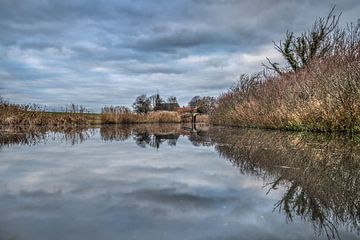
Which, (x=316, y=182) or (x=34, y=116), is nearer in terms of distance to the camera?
(x=316, y=182)

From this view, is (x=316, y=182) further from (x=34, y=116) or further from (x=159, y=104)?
(x=159, y=104)

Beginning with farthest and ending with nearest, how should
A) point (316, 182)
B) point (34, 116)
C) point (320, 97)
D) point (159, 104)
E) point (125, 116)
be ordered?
point (159, 104), point (125, 116), point (34, 116), point (320, 97), point (316, 182)

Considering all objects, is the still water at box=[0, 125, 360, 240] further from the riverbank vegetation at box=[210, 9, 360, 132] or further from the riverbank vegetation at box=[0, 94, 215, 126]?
the riverbank vegetation at box=[0, 94, 215, 126]

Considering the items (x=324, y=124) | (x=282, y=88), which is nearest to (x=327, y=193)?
(x=324, y=124)

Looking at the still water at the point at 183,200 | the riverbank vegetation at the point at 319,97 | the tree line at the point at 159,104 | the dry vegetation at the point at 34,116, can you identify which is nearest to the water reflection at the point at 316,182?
the still water at the point at 183,200

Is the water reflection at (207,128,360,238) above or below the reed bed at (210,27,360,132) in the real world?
below

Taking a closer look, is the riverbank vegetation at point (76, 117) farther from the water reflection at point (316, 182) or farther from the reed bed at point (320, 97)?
the water reflection at point (316, 182)

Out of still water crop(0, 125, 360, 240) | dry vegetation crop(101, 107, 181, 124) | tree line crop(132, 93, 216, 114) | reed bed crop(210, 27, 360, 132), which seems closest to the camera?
still water crop(0, 125, 360, 240)

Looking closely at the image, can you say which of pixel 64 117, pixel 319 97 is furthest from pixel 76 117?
pixel 319 97

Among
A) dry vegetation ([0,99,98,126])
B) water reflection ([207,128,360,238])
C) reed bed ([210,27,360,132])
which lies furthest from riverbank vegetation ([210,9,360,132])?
dry vegetation ([0,99,98,126])

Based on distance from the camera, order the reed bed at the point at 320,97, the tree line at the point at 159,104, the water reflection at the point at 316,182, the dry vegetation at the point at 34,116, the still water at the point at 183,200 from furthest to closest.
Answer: the tree line at the point at 159,104 → the dry vegetation at the point at 34,116 → the reed bed at the point at 320,97 → the water reflection at the point at 316,182 → the still water at the point at 183,200

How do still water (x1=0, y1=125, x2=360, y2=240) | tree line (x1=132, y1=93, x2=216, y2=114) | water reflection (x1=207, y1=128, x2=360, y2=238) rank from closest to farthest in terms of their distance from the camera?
still water (x1=0, y1=125, x2=360, y2=240), water reflection (x1=207, y1=128, x2=360, y2=238), tree line (x1=132, y1=93, x2=216, y2=114)

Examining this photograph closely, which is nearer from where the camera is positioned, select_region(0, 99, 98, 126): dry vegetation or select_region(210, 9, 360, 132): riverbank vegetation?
select_region(210, 9, 360, 132): riverbank vegetation

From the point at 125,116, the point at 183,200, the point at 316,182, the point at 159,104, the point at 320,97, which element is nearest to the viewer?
the point at 183,200
